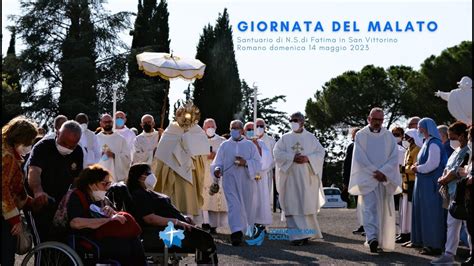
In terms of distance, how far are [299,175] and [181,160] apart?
2.03 meters

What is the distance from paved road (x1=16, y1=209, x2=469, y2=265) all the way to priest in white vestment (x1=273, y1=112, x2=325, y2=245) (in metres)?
0.42

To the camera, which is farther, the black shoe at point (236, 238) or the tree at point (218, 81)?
the tree at point (218, 81)

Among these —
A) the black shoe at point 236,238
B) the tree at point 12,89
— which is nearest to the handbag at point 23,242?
the black shoe at point 236,238

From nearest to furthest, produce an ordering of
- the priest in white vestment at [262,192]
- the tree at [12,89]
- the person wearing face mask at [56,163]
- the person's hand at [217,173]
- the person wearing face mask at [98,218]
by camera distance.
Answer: the person wearing face mask at [98,218] < the person wearing face mask at [56,163] < the person's hand at [217,173] < the priest in white vestment at [262,192] < the tree at [12,89]

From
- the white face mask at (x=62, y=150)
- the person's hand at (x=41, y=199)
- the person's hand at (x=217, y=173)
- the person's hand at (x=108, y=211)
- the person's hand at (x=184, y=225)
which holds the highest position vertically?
the white face mask at (x=62, y=150)

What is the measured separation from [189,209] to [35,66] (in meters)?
39.0

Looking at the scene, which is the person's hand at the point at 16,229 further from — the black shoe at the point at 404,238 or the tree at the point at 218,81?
the tree at the point at 218,81

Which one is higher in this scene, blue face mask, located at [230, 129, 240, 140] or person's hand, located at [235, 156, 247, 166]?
blue face mask, located at [230, 129, 240, 140]

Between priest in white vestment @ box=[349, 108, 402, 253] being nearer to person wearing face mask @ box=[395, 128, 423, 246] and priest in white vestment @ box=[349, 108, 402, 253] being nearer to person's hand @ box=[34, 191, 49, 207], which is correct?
person wearing face mask @ box=[395, 128, 423, 246]

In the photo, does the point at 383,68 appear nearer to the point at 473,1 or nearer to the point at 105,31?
the point at 105,31

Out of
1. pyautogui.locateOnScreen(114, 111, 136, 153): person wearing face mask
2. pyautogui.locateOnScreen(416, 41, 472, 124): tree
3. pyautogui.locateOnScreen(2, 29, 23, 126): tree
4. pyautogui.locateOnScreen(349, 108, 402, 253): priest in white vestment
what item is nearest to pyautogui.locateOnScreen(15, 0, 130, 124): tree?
pyautogui.locateOnScreen(2, 29, 23, 126): tree

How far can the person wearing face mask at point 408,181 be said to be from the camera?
51.6 ft

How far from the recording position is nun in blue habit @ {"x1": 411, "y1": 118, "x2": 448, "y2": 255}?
45.4 ft

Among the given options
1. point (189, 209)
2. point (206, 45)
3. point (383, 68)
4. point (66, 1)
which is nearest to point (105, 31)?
point (66, 1)
